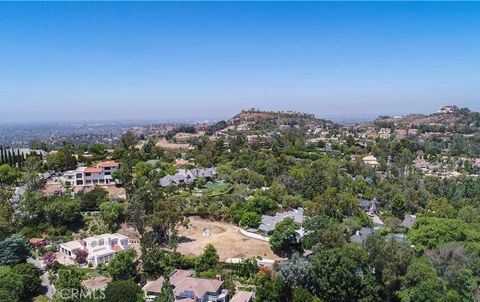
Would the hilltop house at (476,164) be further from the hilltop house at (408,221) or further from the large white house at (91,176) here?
the large white house at (91,176)

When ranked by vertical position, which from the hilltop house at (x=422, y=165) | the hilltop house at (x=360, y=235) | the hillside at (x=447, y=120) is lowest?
the hilltop house at (x=422, y=165)

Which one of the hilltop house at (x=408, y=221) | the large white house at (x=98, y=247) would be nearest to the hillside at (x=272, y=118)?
the hilltop house at (x=408, y=221)

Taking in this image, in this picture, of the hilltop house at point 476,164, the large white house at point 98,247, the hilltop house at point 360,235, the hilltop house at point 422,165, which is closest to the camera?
the large white house at point 98,247

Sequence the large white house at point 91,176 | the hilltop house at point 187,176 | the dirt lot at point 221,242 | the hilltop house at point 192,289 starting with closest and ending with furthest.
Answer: the hilltop house at point 192,289 → the dirt lot at point 221,242 → the hilltop house at point 187,176 → the large white house at point 91,176

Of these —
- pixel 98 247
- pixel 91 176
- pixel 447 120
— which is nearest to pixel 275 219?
pixel 98 247

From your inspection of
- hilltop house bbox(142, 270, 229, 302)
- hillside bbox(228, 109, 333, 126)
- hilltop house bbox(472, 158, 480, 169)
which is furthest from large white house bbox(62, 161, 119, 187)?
hillside bbox(228, 109, 333, 126)
